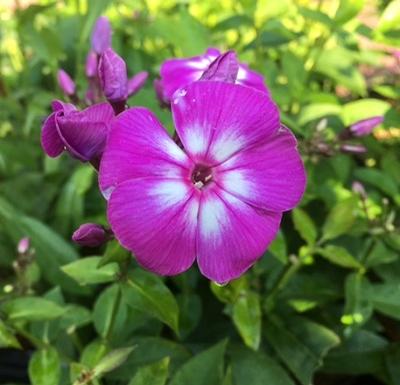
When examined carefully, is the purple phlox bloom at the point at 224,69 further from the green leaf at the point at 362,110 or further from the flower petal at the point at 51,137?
the green leaf at the point at 362,110

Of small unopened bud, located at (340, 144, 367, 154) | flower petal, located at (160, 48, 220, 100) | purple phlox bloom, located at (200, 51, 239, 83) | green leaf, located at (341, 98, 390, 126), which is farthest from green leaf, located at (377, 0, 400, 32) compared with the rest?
purple phlox bloom, located at (200, 51, 239, 83)

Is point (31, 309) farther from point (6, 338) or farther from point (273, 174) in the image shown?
point (273, 174)

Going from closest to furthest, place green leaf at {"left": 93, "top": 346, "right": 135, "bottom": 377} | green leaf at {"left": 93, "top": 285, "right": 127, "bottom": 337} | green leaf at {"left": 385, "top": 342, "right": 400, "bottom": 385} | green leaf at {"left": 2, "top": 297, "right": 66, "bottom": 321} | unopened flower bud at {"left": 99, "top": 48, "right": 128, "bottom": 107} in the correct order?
unopened flower bud at {"left": 99, "top": 48, "right": 128, "bottom": 107} < green leaf at {"left": 93, "top": 346, "right": 135, "bottom": 377} < green leaf at {"left": 2, "top": 297, "right": 66, "bottom": 321} < green leaf at {"left": 93, "top": 285, "right": 127, "bottom": 337} < green leaf at {"left": 385, "top": 342, "right": 400, "bottom": 385}

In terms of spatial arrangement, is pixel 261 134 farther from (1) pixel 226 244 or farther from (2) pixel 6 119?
(2) pixel 6 119

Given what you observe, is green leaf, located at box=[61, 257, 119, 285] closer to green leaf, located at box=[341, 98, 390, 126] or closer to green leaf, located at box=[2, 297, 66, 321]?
green leaf, located at box=[2, 297, 66, 321]

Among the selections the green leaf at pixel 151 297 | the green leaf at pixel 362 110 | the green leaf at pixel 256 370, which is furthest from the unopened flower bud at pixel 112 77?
the green leaf at pixel 362 110
